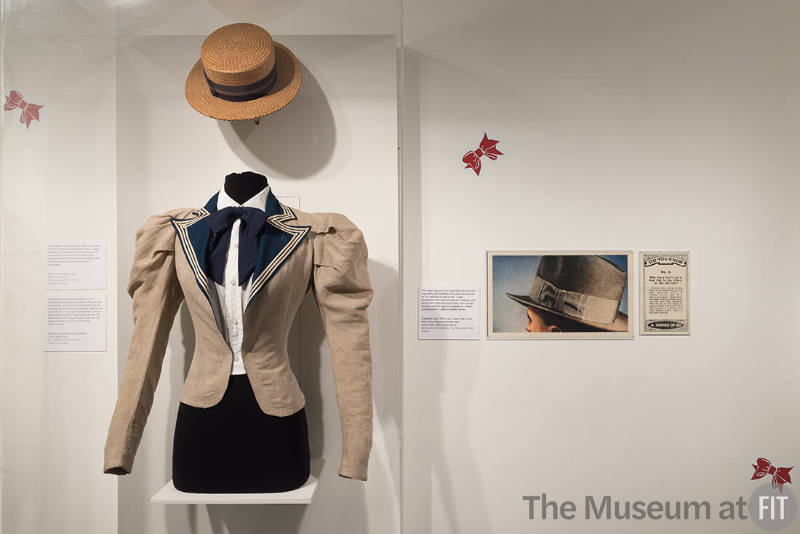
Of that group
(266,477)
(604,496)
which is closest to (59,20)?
(266,477)

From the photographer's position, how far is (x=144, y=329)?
1.41 metres

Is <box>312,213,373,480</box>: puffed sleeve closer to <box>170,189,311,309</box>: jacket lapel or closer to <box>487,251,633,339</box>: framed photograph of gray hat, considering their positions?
<box>170,189,311,309</box>: jacket lapel

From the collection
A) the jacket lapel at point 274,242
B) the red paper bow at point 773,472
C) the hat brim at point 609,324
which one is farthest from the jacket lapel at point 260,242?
the red paper bow at point 773,472

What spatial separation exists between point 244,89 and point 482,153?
717mm

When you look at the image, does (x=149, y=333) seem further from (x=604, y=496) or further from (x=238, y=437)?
(x=604, y=496)

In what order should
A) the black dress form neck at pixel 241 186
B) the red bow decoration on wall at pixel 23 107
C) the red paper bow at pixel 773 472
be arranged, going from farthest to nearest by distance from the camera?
1. the red paper bow at pixel 773 472
2. the black dress form neck at pixel 241 186
3. the red bow decoration on wall at pixel 23 107

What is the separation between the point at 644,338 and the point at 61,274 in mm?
1633

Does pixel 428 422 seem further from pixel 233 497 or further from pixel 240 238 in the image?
pixel 240 238

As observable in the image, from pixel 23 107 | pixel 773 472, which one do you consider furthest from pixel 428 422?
pixel 23 107

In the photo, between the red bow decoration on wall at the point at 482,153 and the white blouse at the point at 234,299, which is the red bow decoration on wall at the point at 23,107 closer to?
the white blouse at the point at 234,299

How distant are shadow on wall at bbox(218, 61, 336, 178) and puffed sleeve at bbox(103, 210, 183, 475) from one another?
288mm

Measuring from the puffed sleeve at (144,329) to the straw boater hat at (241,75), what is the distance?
317 millimetres

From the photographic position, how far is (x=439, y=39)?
174 cm

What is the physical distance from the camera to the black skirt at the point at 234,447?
1371 mm
